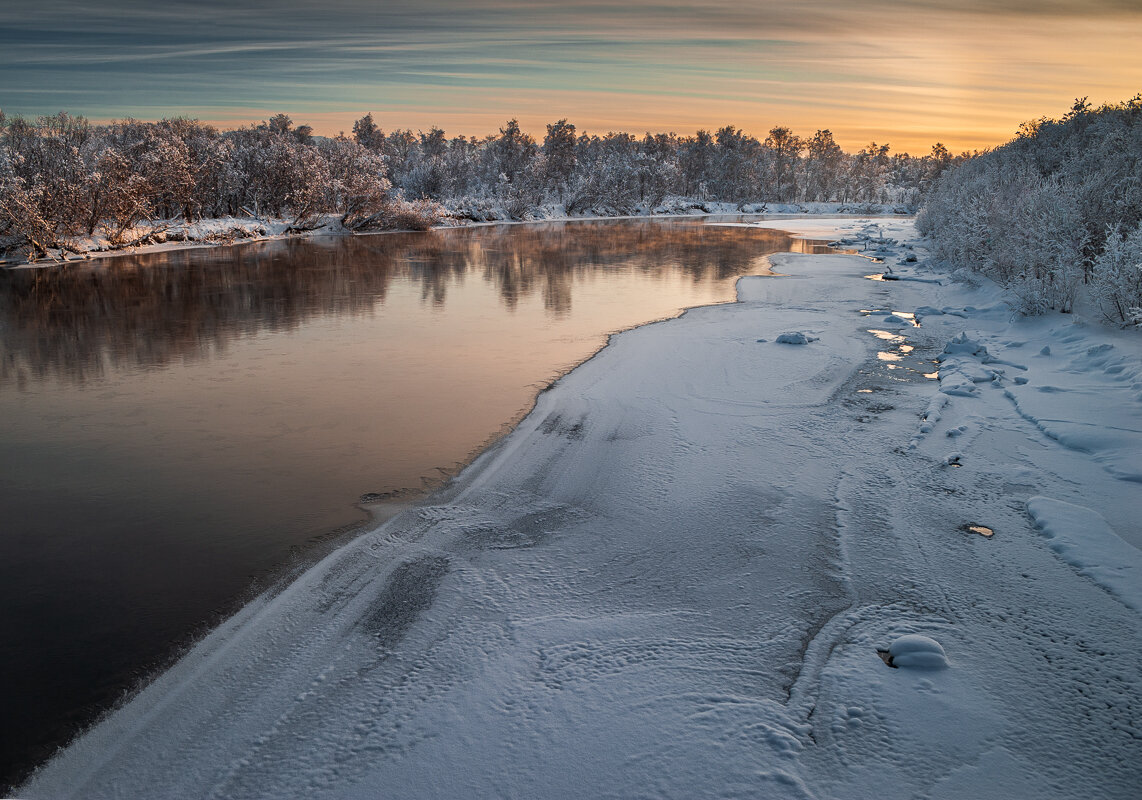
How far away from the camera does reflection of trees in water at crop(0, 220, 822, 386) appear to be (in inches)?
517

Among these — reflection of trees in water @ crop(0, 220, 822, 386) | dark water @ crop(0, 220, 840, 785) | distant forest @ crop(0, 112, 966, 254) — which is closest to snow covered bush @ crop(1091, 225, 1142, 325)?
dark water @ crop(0, 220, 840, 785)

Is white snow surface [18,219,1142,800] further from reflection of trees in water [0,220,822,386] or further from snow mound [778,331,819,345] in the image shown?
reflection of trees in water [0,220,822,386]

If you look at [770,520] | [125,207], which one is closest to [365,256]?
[125,207]

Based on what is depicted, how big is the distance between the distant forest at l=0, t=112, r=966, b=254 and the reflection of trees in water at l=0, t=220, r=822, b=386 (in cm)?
357

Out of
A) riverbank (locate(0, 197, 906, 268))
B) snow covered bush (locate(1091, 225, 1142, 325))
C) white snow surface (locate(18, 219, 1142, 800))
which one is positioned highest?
riverbank (locate(0, 197, 906, 268))

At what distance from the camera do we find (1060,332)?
13.2 m

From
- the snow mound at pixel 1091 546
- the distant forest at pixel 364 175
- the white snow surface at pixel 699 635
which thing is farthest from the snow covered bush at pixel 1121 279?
the distant forest at pixel 364 175

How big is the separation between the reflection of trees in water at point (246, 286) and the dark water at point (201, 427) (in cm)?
14

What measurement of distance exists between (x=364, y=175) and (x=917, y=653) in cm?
5192

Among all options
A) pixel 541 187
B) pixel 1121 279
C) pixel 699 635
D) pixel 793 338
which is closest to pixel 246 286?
pixel 793 338

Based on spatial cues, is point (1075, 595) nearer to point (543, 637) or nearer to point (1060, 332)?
point (543, 637)

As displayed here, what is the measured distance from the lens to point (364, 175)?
163 ft

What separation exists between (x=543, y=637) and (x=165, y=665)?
94.7 inches

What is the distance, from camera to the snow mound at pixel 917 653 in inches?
168
